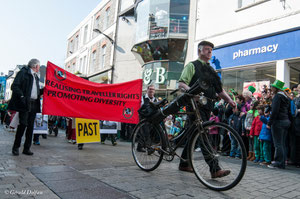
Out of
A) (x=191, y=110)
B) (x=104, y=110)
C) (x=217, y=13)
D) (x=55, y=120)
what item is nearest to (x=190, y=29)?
(x=217, y=13)

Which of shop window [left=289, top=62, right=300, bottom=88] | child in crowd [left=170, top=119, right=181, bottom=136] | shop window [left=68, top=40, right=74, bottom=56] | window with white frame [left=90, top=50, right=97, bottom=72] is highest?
shop window [left=68, top=40, right=74, bottom=56]

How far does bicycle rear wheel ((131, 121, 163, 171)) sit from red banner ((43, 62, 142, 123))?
7.39 feet

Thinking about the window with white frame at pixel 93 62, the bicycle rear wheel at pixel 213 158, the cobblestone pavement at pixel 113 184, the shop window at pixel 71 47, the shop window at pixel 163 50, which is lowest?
the cobblestone pavement at pixel 113 184

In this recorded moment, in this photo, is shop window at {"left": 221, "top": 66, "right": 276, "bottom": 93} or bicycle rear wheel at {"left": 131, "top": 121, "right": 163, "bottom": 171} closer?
bicycle rear wheel at {"left": 131, "top": 121, "right": 163, "bottom": 171}

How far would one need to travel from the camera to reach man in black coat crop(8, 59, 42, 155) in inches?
199

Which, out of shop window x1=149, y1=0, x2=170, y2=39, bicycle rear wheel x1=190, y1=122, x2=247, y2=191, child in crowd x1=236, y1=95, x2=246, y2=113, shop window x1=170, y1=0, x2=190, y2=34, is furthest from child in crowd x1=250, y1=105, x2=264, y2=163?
shop window x1=149, y1=0, x2=170, y2=39

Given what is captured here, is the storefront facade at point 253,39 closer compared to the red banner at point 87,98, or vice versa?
the red banner at point 87,98

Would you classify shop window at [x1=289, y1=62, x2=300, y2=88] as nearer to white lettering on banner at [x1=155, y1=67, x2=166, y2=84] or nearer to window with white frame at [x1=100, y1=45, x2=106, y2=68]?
white lettering on banner at [x1=155, y1=67, x2=166, y2=84]

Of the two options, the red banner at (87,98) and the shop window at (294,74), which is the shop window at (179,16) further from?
the red banner at (87,98)

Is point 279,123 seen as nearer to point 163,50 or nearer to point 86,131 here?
point 86,131

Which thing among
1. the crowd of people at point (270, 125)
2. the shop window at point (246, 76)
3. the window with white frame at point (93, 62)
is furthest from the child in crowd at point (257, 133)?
the window with white frame at point (93, 62)

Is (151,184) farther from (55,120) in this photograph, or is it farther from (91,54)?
(91,54)

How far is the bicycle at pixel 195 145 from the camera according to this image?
119 inches

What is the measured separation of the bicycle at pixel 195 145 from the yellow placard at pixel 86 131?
3.15 meters
